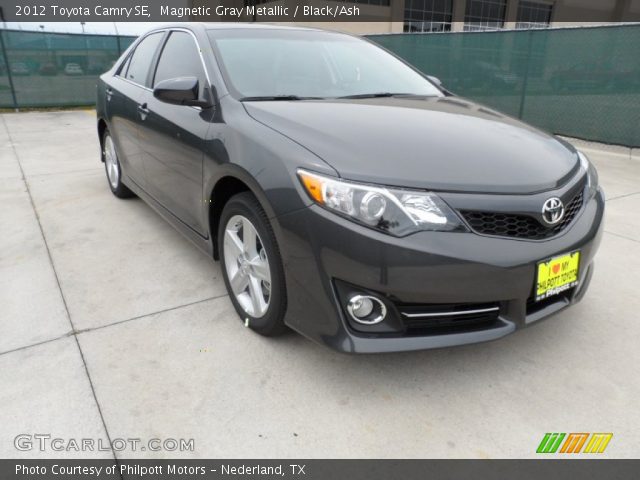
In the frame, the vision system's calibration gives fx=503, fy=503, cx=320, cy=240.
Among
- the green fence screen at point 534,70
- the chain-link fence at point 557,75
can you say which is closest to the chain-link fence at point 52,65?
the green fence screen at point 534,70

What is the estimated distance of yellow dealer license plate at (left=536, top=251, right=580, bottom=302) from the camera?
2.02m

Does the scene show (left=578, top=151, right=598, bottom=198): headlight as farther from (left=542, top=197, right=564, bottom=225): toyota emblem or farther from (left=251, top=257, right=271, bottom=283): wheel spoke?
(left=251, top=257, right=271, bottom=283): wheel spoke

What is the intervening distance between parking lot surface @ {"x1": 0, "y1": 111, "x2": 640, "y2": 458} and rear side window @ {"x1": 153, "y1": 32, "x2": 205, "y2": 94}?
127 cm

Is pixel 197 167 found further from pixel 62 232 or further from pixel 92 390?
pixel 62 232

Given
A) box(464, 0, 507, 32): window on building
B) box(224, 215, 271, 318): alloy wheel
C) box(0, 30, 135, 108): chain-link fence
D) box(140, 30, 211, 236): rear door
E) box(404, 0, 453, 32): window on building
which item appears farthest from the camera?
box(464, 0, 507, 32): window on building

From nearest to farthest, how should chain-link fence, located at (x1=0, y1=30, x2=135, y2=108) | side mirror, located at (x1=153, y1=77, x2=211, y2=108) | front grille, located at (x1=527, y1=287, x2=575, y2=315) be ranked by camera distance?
front grille, located at (x1=527, y1=287, x2=575, y2=315), side mirror, located at (x1=153, y1=77, x2=211, y2=108), chain-link fence, located at (x1=0, y1=30, x2=135, y2=108)

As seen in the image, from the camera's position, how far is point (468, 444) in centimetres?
191

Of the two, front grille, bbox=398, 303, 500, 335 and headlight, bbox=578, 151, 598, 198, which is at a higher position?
headlight, bbox=578, 151, 598, 198

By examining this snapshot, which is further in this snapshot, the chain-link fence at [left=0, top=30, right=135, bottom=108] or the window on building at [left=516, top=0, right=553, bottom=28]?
the window on building at [left=516, top=0, right=553, bottom=28]

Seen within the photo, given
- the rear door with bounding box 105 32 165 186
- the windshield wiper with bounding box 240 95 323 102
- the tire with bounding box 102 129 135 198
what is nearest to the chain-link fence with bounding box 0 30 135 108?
the tire with bounding box 102 129 135 198

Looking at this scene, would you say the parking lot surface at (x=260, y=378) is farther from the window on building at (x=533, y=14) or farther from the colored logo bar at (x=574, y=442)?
the window on building at (x=533, y=14)

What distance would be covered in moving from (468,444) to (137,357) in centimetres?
155

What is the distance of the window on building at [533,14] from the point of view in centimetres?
4038

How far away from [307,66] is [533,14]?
4536cm
